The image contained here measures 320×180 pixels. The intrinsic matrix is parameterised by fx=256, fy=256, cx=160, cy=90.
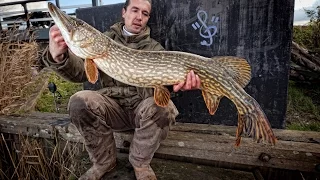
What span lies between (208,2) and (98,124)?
176cm

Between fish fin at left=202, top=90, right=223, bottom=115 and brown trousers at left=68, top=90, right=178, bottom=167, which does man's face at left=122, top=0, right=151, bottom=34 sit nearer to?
brown trousers at left=68, top=90, right=178, bottom=167

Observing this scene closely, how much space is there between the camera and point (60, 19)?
70.8 inches

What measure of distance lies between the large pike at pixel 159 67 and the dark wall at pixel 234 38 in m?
0.95

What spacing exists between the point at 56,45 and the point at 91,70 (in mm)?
358

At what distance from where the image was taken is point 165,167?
2369mm

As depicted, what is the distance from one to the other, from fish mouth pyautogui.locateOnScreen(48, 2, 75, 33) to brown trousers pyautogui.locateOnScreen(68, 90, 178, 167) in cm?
57

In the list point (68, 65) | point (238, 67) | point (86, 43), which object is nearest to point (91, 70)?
point (86, 43)

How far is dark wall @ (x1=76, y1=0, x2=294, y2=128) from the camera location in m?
2.66


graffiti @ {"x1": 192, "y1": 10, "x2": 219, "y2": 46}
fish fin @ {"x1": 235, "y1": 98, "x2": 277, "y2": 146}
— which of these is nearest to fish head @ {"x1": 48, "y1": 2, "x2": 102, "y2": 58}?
fish fin @ {"x1": 235, "y1": 98, "x2": 277, "y2": 146}

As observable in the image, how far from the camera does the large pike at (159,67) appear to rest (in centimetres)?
184

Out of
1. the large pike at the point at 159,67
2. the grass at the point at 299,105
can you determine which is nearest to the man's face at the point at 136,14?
the large pike at the point at 159,67

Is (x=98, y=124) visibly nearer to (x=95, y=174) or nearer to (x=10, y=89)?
(x=95, y=174)

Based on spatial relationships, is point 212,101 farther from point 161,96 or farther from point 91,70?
point 91,70

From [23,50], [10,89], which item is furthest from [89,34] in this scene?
[23,50]
